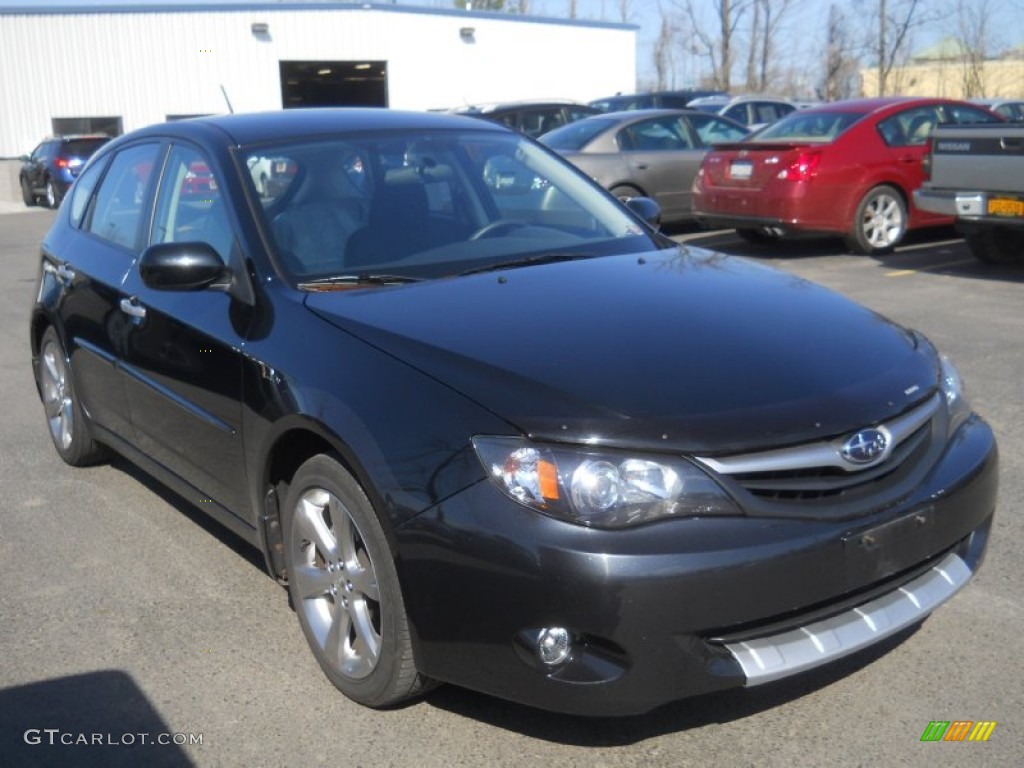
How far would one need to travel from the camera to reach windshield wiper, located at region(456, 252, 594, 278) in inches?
165

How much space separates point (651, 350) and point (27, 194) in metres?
27.2

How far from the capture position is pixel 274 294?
3.93 metres

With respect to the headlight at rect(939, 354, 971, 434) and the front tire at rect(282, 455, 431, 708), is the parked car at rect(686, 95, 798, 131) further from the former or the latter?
the front tire at rect(282, 455, 431, 708)

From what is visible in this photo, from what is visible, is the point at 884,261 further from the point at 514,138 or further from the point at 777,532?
the point at 777,532

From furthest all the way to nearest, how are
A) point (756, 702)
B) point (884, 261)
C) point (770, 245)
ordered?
point (770, 245)
point (884, 261)
point (756, 702)

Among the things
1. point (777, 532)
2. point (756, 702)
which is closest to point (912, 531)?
point (777, 532)

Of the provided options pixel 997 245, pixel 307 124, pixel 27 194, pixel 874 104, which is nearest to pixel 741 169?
pixel 874 104

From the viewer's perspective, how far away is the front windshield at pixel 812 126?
38.5 feet

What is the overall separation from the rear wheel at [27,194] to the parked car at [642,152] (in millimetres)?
16903

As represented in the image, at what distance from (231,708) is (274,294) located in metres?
1.28

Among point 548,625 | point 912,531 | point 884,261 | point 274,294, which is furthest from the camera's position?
point 884,261

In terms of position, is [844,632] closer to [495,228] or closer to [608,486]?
[608,486]

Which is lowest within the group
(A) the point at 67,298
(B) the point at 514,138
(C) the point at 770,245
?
(C) the point at 770,245

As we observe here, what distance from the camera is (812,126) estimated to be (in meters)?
12.0
